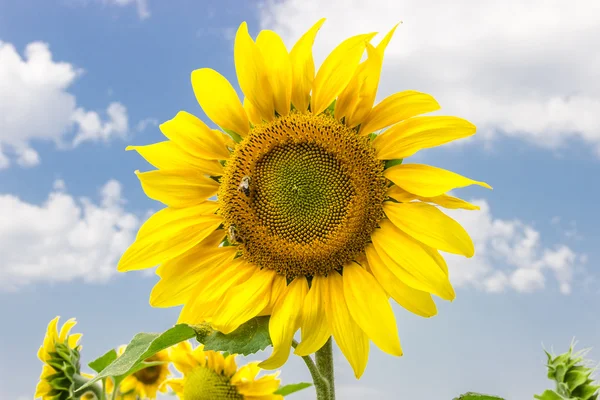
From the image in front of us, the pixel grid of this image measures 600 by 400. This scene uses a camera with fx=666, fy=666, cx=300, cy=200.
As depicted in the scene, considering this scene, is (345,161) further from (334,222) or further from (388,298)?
(388,298)

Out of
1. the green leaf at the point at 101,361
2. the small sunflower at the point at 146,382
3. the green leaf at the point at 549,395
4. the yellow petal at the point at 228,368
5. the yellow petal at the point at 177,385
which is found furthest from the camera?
the small sunflower at the point at 146,382

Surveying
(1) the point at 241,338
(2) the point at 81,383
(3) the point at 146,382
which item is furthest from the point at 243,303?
(3) the point at 146,382

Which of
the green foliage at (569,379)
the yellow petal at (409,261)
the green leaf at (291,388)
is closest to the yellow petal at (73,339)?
the green leaf at (291,388)

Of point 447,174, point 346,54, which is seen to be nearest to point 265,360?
point 447,174

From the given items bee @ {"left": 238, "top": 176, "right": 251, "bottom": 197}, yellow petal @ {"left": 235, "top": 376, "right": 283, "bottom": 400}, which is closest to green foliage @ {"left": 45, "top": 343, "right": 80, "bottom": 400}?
yellow petal @ {"left": 235, "top": 376, "right": 283, "bottom": 400}

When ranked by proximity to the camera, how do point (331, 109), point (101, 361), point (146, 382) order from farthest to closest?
point (146, 382) → point (101, 361) → point (331, 109)

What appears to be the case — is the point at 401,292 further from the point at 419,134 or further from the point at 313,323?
the point at 419,134

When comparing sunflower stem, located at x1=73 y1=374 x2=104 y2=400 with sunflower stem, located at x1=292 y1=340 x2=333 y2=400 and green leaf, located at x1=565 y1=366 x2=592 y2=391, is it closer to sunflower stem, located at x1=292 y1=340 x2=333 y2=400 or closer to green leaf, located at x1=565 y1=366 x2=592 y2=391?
sunflower stem, located at x1=292 y1=340 x2=333 y2=400

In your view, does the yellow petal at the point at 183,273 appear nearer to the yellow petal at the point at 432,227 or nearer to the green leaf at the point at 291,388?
the yellow petal at the point at 432,227
